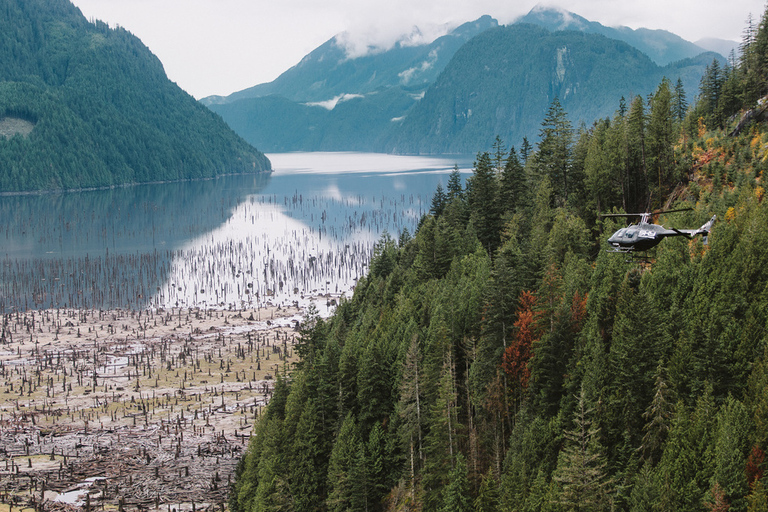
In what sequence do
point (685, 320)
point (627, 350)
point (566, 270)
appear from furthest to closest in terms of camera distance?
point (566, 270) < point (685, 320) < point (627, 350)

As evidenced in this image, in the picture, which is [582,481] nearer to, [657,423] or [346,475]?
[657,423]

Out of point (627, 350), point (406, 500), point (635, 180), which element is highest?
point (635, 180)

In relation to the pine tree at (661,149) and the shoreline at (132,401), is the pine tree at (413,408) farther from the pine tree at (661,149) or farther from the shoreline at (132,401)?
the pine tree at (661,149)

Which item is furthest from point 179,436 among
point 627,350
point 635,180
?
point 635,180

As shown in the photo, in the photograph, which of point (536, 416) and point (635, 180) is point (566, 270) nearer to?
point (536, 416)

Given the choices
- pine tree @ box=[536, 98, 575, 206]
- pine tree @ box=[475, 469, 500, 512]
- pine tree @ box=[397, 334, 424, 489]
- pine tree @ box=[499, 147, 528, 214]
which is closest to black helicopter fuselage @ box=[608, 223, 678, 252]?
pine tree @ box=[475, 469, 500, 512]

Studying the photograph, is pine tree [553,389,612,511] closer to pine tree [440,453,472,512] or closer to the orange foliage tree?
pine tree [440,453,472,512]

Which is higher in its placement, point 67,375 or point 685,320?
point 685,320
